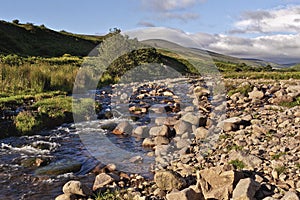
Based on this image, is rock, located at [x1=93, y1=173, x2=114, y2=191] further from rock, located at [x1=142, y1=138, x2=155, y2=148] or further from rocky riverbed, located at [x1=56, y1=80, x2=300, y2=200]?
rock, located at [x1=142, y1=138, x2=155, y2=148]

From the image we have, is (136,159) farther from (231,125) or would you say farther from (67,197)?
(231,125)

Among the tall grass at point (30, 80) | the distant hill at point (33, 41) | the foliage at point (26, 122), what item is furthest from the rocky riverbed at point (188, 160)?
the distant hill at point (33, 41)

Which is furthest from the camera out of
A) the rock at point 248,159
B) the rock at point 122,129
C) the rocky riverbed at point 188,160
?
the rock at point 122,129

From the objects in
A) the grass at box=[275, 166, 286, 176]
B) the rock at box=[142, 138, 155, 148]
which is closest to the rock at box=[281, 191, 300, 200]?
the grass at box=[275, 166, 286, 176]

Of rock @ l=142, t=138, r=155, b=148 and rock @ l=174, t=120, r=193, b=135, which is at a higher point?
rock @ l=174, t=120, r=193, b=135

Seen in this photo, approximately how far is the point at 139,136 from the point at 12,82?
442 inches

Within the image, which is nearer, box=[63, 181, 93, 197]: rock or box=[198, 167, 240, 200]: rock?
box=[198, 167, 240, 200]: rock

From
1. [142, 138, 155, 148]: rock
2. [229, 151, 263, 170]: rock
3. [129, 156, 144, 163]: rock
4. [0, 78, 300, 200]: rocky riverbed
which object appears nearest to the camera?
[0, 78, 300, 200]: rocky riverbed

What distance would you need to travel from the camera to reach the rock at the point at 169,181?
735cm

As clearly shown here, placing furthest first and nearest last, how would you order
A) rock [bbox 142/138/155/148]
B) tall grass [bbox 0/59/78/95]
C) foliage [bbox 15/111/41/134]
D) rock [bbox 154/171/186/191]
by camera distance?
tall grass [bbox 0/59/78/95]
foliage [bbox 15/111/41/134]
rock [bbox 142/138/155/148]
rock [bbox 154/171/186/191]

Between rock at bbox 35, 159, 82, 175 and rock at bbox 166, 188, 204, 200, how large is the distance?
13.1 feet

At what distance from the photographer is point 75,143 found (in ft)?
40.5

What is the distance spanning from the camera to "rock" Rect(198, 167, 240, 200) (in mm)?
6500

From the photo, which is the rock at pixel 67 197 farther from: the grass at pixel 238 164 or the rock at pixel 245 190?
the grass at pixel 238 164
